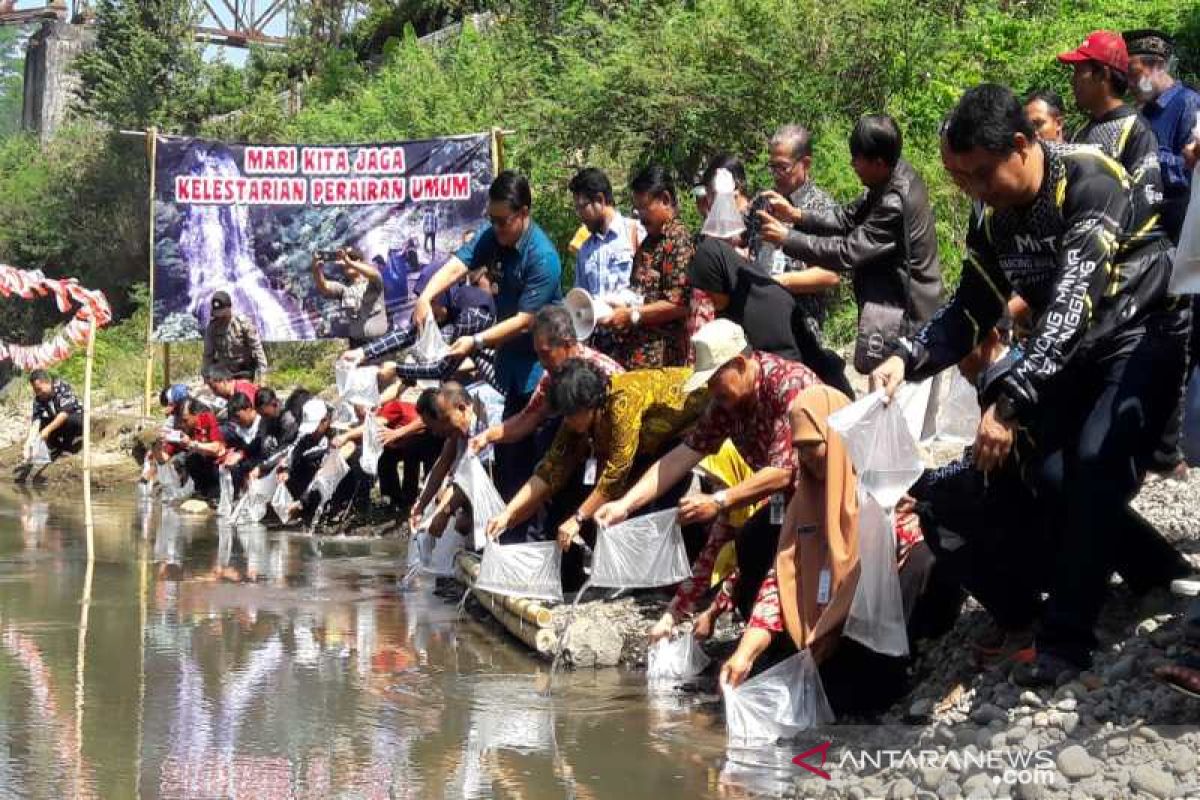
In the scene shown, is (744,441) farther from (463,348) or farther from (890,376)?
(463,348)

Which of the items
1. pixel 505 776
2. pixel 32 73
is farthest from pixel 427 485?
pixel 32 73

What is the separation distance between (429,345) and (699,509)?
378cm

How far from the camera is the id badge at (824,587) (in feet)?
18.3

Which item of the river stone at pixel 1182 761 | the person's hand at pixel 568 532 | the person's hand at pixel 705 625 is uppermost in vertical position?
the person's hand at pixel 568 532

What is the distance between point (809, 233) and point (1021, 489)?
1.99m

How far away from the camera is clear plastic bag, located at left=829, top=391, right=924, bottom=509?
5.30 meters

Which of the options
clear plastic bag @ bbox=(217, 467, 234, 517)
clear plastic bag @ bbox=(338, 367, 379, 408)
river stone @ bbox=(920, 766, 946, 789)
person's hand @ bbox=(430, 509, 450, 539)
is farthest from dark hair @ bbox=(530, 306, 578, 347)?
clear plastic bag @ bbox=(217, 467, 234, 517)

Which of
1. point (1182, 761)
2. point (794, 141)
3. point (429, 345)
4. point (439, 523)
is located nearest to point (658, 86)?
point (429, 345)

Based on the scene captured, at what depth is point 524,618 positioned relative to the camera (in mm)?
7359

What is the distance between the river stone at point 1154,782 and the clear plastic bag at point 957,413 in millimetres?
3133

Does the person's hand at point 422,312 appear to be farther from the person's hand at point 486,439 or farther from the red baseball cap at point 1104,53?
the red baseball cap at point 1104,53

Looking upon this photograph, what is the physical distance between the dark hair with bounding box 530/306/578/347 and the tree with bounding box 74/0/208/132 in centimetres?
2598

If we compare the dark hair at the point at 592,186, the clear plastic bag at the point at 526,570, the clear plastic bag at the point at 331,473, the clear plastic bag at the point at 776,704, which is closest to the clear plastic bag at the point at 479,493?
the clear plastic bag at the point at 526,570

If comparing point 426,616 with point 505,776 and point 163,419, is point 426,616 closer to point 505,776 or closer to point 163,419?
point 505,776
